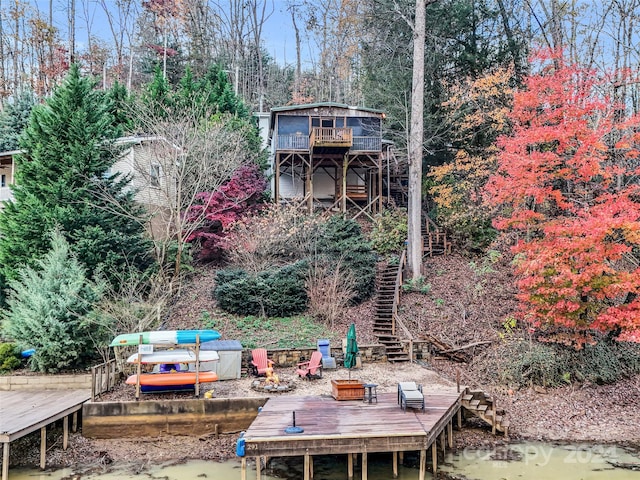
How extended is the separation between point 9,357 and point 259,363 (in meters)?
7.13

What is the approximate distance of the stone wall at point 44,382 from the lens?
13.2 m

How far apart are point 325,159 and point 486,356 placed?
1544cm

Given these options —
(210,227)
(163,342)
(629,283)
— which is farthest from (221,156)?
(629,283)

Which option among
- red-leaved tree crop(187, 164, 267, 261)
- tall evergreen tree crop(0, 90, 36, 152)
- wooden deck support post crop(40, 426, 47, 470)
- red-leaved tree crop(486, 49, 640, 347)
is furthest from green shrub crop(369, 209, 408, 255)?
tall evergreen tree crop(0, 90, 36, 152)

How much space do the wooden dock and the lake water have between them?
845 mm

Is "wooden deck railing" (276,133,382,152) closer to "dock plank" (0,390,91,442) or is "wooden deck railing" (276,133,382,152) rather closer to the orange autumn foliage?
the orange autumn foliage

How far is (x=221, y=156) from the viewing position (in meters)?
21.1

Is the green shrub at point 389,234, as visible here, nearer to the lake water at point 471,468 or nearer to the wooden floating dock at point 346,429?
the wooden floating dock at point 346,429

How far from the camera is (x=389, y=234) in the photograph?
2353 centimetres

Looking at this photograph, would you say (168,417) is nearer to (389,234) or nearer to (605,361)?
(605,361)

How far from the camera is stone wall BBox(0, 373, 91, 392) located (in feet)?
43.4

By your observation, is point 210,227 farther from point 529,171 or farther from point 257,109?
point 257,109

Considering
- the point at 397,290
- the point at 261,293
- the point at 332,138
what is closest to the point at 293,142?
the point at 332,138

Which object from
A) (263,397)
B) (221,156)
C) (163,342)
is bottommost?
(263,397)
